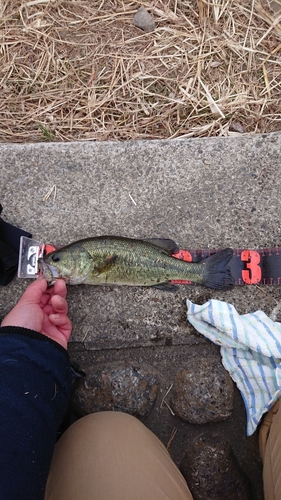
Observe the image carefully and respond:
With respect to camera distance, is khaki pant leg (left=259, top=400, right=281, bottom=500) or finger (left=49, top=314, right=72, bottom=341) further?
finger (left=49, top=314, right=72, bottom=341)

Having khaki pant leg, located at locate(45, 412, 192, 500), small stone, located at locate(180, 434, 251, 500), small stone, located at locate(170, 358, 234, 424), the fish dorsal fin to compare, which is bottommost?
small stone, located at locate(180, 434, 251, 500)

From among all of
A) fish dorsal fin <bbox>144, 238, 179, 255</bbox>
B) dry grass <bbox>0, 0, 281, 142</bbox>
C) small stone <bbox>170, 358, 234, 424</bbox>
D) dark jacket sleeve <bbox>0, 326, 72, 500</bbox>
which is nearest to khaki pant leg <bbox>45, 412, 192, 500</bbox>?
dark jacket sleeve <bbox>0, 326, 72, 500</bbox>

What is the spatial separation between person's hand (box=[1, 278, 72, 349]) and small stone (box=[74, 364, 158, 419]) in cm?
37

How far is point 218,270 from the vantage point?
3.02 metres

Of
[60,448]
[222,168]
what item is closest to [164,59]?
[222,168]

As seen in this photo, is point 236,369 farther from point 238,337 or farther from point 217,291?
point 217,291

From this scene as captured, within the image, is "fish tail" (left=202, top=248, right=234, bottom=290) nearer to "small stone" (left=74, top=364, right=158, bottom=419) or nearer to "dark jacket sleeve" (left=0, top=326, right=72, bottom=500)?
"small stone" (left=74, top=364, right=158, bottom=419)

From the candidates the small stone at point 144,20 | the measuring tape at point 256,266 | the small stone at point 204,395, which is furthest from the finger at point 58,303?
the small stone at point 144,20

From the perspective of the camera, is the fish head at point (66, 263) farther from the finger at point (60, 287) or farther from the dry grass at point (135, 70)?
the dry grass at point (135, 70)

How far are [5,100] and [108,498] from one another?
341cm

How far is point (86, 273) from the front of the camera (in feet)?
9.78

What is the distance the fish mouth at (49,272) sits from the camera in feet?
9.60

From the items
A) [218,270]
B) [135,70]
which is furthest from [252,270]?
[135,70]

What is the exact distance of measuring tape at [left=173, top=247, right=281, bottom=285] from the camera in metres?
3.14
